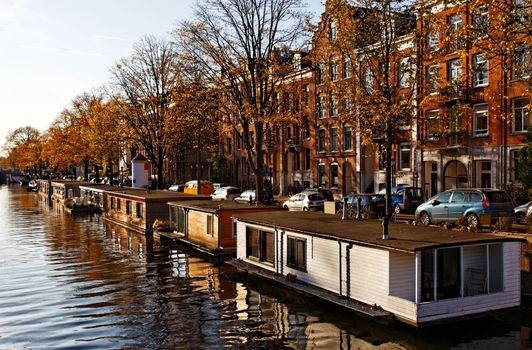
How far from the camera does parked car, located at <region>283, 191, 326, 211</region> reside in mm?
42062

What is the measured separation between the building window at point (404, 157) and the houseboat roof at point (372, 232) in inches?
1074

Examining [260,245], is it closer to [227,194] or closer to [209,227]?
[209,227]

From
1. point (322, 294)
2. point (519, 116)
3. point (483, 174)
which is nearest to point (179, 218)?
point (322, 294)

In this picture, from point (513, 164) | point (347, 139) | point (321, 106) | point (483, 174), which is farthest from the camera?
point (347, 139)

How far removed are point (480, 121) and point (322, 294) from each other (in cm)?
3010

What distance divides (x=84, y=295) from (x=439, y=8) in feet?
118

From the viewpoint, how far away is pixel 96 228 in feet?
141

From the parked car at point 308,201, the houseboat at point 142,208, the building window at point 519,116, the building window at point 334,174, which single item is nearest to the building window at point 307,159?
the building window at point 334,174

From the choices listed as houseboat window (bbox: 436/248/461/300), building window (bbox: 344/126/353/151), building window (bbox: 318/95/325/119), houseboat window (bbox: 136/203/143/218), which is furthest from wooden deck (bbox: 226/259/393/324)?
building window (bbox: 344/126/353/151)

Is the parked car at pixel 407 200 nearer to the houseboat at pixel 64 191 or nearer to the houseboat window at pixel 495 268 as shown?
the houseboat window at pixel 495 268

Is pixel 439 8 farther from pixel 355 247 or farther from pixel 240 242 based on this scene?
pixel 355 247

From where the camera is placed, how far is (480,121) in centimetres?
4212

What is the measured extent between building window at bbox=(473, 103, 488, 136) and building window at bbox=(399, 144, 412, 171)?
7.12m

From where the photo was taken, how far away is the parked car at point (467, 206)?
2445 centimetres
